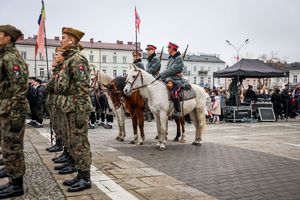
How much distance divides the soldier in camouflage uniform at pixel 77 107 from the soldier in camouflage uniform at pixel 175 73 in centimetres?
406

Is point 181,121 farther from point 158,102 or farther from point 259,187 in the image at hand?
point 259,187

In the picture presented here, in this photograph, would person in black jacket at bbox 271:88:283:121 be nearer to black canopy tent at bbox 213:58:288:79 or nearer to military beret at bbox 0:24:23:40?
black canopy tent at bbox 213:58:288:79

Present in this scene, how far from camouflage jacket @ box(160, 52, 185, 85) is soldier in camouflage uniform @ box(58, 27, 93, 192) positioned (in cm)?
405

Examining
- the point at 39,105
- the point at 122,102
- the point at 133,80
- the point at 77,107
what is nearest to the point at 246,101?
the point at 122,102

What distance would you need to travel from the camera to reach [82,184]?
4.45 metres

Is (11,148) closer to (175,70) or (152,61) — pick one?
(175,70)

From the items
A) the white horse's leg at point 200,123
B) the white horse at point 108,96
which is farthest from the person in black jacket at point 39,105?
the white horse's leg at point 200,123

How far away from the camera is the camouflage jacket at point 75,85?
4566mm

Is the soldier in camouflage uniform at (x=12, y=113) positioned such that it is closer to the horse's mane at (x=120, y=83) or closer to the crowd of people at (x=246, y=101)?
the horse's mane at (x=120, y=83)

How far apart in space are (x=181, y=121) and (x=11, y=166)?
6.53m

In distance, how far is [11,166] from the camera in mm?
4160

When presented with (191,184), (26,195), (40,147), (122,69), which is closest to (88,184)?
(26,195)

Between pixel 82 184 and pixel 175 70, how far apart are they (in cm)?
486

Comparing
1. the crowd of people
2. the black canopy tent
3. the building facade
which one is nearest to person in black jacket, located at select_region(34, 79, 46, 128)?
the crowd of people
